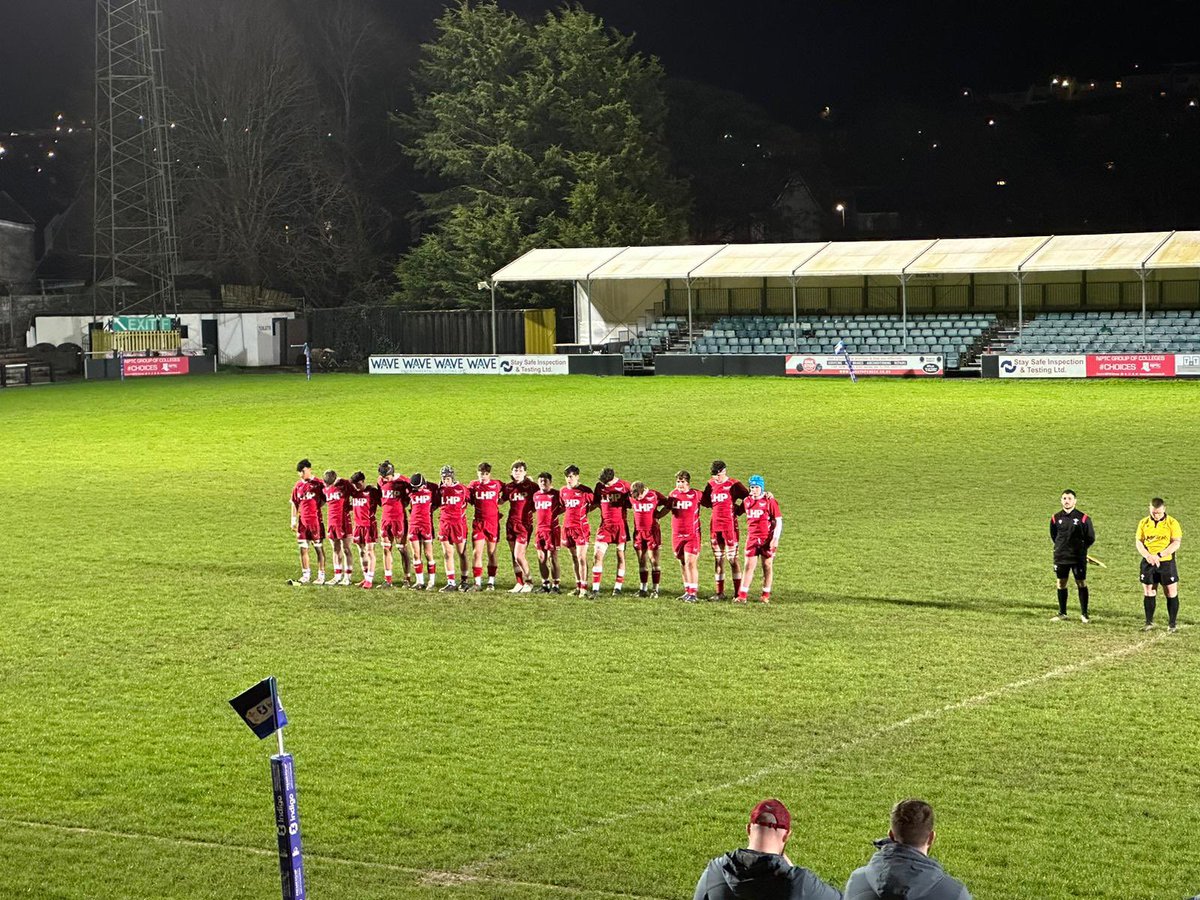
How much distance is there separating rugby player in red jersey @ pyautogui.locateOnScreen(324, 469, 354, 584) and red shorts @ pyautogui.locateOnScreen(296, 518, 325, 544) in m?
0.14

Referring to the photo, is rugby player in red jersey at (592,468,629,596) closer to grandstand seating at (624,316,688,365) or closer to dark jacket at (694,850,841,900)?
dark jacket at (694,850,841,900)

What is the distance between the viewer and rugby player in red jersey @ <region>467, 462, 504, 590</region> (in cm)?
1889

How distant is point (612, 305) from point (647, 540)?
4331cm

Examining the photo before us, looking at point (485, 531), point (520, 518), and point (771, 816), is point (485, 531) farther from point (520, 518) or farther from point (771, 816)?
point (771, 816)

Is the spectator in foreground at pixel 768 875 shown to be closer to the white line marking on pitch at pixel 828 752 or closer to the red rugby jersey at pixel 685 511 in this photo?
the white line marking on pitch at pixel 828 752

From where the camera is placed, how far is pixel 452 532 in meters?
18.9

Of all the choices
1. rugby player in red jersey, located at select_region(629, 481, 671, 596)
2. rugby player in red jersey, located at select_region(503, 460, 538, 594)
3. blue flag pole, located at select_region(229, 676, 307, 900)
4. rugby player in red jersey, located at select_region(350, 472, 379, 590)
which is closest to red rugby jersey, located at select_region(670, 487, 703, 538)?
rugby player in red jersey, located at select_region(629, 481, 671, 596)

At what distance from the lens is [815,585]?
18.6 m

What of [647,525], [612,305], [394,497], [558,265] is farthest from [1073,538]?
[612,305]

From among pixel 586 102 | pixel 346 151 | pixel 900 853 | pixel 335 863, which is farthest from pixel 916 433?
pixel 346 151

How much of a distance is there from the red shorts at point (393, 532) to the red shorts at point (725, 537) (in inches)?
159

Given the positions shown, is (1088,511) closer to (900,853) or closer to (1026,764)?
(1026,764)

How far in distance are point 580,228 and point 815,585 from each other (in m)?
51.5

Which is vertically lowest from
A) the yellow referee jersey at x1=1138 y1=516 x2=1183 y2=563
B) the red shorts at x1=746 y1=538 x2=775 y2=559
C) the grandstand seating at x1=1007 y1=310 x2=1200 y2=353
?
the red shorts at x1=746 y1=538 x2=775 y2=559
